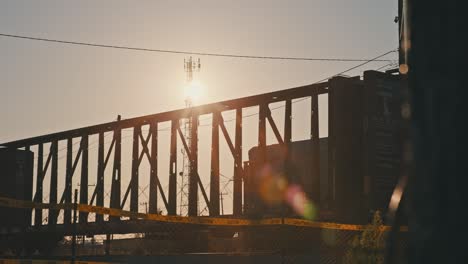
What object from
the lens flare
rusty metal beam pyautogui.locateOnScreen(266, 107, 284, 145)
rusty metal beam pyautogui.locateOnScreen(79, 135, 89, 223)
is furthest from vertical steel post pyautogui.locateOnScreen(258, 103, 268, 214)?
rusty metal beam pyautogui.locateOnScreen(79, 135, 89, 223)

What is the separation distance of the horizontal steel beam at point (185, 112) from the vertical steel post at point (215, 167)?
81 cm

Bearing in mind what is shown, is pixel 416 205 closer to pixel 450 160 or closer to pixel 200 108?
pixel 450 160

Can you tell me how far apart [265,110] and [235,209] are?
507 centimetres

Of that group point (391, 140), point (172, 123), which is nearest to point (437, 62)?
point (391, 140)

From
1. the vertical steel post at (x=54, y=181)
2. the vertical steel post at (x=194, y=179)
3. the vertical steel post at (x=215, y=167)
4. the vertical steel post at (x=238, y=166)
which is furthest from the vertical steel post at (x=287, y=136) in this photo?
the vertical steel post at (x=54, y=181)

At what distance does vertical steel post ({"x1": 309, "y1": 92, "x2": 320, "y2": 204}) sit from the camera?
26484 millimetres

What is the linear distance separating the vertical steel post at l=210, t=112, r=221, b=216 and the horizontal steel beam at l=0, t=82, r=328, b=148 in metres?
0.81

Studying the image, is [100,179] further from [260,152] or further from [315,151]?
[315,151]

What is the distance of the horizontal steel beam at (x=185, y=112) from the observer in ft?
92.0

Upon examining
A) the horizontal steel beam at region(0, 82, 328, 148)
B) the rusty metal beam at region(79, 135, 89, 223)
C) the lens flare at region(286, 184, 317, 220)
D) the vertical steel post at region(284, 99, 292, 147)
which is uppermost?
the horizontal steel beam at region(0, 82, 328, 148)

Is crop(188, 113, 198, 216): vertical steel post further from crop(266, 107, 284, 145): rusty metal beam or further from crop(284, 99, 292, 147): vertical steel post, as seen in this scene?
crop(284, 99, 292, 147): vertical steel post

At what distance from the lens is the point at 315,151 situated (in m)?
26.8

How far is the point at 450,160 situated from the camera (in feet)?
6.62

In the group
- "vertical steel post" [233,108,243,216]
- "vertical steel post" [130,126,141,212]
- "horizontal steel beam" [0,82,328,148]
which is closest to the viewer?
"horizontal steel beam" [0,82,328,148]
